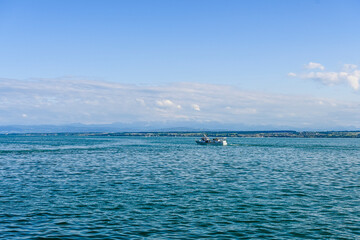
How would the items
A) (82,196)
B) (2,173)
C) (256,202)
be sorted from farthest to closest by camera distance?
1. (2,173)
2. (82,196)
3. (256,202)

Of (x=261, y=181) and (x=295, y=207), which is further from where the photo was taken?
(x=261, y=181)

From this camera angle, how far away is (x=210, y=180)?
159 feet

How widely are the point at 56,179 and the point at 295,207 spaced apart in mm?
32220

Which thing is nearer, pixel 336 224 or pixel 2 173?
pixel 336 224

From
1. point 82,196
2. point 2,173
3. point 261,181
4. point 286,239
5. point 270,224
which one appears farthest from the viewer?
point 2,173

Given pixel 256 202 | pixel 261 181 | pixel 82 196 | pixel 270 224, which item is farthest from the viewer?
pixel 261 181

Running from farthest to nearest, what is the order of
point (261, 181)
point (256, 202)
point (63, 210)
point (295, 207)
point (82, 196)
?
point (261, 181) < point (82, 196) < point (256, 202) < point (295, 207) < point (63, 210)

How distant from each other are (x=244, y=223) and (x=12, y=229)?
16.7 meters

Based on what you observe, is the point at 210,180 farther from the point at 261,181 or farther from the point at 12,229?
the point at 12,229

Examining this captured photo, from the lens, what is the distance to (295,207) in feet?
104

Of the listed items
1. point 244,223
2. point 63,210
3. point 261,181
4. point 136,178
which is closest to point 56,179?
point 136,178

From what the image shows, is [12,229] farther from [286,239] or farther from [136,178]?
[136,178]

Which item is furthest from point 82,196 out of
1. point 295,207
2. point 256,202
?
point 295,207

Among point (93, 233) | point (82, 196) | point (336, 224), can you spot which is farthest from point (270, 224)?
point (82, 196)
